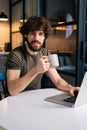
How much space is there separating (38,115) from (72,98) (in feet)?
1.31

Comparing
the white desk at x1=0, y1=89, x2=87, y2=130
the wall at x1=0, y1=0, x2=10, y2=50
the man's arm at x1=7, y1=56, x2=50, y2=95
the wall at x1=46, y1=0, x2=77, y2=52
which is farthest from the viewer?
the wall at x1=0, y1=0, x2=10, y2=50

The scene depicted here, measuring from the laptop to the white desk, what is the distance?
4 cm

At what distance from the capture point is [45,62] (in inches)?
59.8

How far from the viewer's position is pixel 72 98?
4.98ft

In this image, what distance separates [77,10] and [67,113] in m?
2.07

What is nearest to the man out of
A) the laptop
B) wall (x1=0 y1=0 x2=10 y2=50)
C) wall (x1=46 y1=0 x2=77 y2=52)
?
the laptop

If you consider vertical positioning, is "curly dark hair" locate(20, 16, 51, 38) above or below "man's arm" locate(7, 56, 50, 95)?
above

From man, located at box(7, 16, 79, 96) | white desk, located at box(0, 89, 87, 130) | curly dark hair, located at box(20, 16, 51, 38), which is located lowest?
white desk, located at box(0, 89, 87, 130)

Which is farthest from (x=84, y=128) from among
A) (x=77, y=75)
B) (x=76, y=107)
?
(x=77, y=75)

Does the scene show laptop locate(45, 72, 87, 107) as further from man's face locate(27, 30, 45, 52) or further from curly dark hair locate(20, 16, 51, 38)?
curly dark hair locate(20, 16, 51, 38)

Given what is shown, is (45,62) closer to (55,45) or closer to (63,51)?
(63,51)

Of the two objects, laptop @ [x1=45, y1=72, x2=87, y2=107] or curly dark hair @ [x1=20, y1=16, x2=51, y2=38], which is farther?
curly dark hair @ [x1=20, y1=16, x2=51, y2=38]

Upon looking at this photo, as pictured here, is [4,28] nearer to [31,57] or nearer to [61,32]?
[61,32]

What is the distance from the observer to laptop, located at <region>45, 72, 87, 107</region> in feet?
4.20
